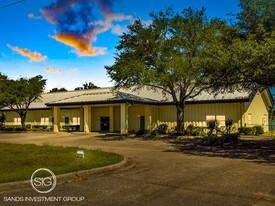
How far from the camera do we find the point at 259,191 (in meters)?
6.27

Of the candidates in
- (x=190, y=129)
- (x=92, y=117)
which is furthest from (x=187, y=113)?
(x=92, y=117)

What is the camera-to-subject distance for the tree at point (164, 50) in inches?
789

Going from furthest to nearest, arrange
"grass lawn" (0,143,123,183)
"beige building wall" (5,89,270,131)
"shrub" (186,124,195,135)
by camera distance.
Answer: "beige building wall" (5,89,270,131) → "shrub" (186,124,195,135) → "grass lawn" (0,143,123,183)

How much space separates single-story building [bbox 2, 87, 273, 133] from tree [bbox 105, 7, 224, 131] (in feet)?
16.9

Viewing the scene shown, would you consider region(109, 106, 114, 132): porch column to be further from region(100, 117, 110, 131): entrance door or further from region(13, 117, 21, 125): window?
region(13, 117, 21, 125): window

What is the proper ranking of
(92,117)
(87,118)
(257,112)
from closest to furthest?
(257,112), (87,118), (92,117)

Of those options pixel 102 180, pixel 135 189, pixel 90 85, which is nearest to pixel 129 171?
pixel 102 180

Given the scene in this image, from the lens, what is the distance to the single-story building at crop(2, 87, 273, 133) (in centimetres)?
2663

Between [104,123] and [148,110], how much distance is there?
7.76 metres

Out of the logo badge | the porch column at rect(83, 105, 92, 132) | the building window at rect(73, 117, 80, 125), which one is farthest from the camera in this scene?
the building window at rect(73, 117, 80, 125)

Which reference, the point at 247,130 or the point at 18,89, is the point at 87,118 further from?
the point at 247,130

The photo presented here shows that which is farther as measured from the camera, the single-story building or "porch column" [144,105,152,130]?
"porch column" [144,105,152,130]

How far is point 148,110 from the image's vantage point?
29.7m

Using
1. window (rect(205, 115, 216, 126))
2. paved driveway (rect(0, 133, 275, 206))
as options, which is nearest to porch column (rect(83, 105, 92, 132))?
window (rect(205, 115, 216, 126))
